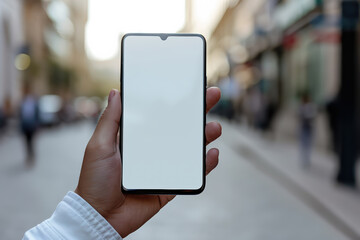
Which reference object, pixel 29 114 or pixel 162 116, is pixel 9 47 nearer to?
pixel 29 114

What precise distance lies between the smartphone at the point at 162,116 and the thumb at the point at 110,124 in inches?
5.1

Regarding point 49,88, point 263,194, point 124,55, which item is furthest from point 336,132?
point 49,88

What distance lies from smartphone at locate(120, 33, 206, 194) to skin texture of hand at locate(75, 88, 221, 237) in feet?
0.35

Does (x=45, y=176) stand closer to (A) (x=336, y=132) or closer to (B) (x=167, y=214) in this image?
(B) (x=167, y=214)

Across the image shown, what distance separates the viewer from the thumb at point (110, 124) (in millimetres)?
1897

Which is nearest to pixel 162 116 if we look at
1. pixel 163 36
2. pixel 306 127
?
pixel 163 36

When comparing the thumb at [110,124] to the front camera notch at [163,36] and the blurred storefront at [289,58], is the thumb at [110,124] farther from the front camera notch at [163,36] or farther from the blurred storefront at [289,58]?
the blurred storefront at [289,58]

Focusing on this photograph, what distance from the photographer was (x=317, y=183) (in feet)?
33.0

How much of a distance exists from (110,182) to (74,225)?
0.37 m

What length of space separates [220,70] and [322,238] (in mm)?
64891

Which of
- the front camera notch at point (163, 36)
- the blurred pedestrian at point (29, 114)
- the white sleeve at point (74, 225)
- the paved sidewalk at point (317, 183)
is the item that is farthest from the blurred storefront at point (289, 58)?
the white sleeve at point (74, 225)

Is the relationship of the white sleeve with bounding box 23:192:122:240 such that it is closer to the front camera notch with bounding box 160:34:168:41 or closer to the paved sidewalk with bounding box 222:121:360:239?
the front camera notch with bounding box 160:34:168:41

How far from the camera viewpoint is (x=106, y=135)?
74.9 inches

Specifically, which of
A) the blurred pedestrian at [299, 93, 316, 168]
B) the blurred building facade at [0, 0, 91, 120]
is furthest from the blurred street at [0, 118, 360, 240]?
the blurred building facade at [0, 0, 91, 120]
